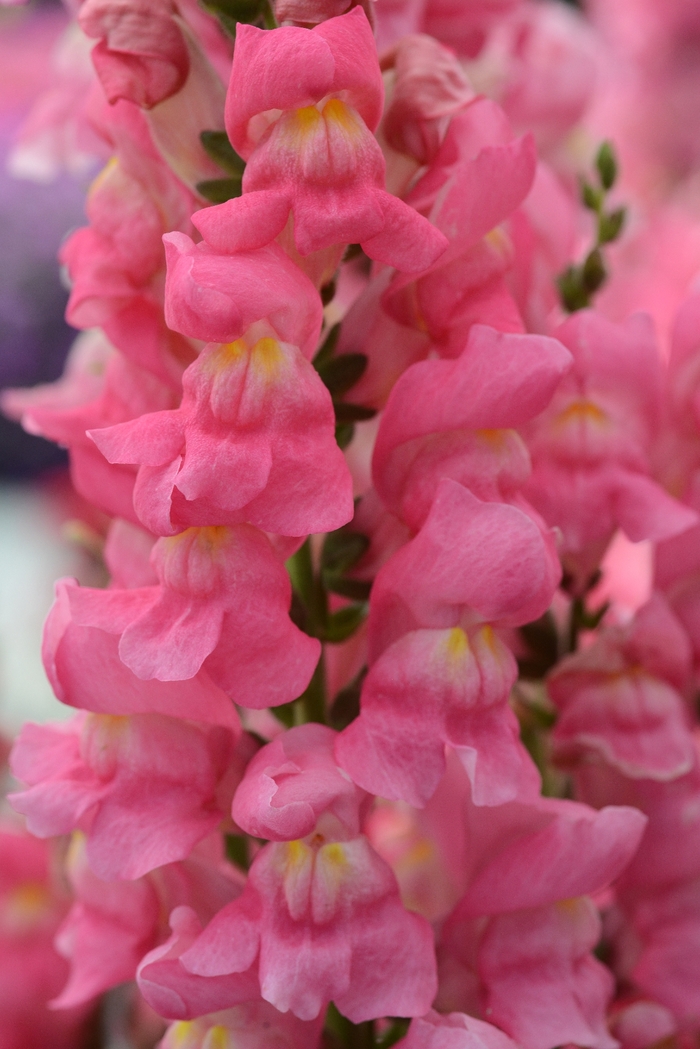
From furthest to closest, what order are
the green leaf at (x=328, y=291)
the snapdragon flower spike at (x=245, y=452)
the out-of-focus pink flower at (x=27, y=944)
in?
the out-of-focus pink flower at (x=27, y=944), the green leaf at (x=328, y=291), the snapdragon flower spike at (x=245, y=452)

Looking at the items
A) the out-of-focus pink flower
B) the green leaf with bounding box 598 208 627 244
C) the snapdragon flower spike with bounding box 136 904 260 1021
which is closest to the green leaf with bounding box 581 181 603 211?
the green leaf with bounding box 598 208 627 244

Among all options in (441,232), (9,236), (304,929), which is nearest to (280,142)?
(441,232)

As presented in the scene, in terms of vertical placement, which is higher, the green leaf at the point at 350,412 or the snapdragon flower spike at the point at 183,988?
the green leaf at the point at 350,412

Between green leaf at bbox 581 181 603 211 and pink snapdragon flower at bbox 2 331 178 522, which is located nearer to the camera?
pink snapdragon flower at bbox 2 331 178 522

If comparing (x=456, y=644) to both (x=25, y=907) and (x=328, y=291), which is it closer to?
(x=328, y=291)

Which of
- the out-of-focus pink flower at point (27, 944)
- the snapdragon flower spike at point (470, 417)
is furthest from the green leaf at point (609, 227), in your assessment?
the out-of-focus pink flower at point (27, 944)

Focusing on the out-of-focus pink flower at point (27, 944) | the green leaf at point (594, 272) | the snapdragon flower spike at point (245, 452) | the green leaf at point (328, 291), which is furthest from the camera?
the out-of-focus pink flower at point (27, 944)

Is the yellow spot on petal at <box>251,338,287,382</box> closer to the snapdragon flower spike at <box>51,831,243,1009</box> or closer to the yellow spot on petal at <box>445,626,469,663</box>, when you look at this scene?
the yellow spot on petal at <box>445,626,469,663</box>

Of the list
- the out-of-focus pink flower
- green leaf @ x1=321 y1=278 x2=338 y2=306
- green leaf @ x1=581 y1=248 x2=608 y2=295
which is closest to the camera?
green leaf @ x1=321 y1=278 x2=338 y2=306

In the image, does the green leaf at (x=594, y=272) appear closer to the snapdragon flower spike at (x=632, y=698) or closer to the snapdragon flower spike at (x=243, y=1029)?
the snapdragon flower spike at (x=632, y=698)
